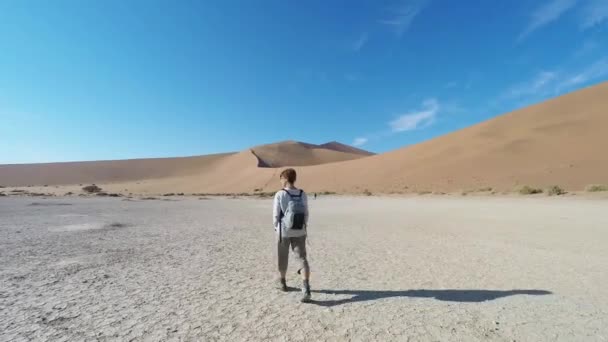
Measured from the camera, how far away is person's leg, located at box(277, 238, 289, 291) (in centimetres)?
441

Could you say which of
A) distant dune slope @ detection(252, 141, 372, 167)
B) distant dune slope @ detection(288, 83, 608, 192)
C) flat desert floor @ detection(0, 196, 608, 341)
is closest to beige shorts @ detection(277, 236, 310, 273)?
flat desert floor @ detection(0, 196, 608, 341)

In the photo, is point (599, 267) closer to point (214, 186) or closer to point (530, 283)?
point (530, 283)

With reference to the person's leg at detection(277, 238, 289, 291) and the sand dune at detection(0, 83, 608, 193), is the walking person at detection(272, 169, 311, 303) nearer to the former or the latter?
the person's leg at detection(277, 238, 289, 291)

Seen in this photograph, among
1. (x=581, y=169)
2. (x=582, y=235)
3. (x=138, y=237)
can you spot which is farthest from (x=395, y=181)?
(x=138, y=237)

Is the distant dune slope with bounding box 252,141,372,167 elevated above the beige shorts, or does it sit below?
above

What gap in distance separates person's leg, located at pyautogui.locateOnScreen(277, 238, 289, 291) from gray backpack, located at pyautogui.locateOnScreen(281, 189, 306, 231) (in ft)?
0.83

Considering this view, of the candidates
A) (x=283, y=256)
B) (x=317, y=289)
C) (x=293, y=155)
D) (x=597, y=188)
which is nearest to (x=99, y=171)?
(x=293, y=155)

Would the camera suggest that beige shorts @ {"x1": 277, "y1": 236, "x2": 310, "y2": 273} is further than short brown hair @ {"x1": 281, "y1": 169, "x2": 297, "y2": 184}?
No

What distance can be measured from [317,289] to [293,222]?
3.80 feet

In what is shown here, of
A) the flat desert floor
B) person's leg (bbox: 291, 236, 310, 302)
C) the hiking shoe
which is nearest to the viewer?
the flat desert floor

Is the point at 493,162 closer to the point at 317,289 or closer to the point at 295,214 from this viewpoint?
the point at 317,289

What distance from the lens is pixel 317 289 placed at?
4660 millimetres

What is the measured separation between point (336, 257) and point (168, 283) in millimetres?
3260

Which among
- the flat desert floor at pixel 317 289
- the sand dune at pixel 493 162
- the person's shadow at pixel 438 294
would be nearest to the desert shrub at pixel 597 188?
the sand dune at pixel 493 162
